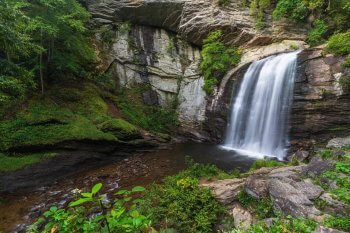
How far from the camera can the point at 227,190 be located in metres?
6.29

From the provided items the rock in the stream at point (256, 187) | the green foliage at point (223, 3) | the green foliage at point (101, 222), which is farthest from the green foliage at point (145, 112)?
the green foliage at point (101, 222)

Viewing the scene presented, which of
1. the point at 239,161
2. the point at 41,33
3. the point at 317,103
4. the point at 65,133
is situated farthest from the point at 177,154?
the point at 41,33

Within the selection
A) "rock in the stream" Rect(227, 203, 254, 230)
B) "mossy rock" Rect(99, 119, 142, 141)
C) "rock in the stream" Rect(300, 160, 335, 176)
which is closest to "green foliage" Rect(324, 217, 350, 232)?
"rock in the stream" Rect(227, 203, 254, 230)

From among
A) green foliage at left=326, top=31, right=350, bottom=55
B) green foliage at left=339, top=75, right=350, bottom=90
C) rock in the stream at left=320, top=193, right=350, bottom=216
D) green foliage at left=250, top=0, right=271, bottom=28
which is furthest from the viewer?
green foliage at left=250, top=0, right=271, bottom=28

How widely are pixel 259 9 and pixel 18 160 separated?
15.3 metres

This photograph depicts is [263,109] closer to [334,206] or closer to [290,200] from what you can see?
[290,200]

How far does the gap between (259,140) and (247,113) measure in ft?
5.39

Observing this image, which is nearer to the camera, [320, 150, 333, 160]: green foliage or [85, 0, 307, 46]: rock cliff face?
[320, 150, 333, 160]: green foliage

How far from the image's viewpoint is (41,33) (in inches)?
439

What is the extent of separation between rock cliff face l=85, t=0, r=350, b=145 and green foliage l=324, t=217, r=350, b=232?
7729mm

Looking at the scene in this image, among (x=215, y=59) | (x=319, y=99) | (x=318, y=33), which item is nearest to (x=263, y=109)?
(x=319, y=99)

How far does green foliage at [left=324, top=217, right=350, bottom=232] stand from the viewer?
3.60m

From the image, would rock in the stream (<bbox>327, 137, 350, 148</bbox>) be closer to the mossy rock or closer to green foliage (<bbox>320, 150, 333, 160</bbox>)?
green foliage (<bbox>320, 150, 333, 160</bbox>)

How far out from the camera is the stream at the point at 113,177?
22.7 ft
